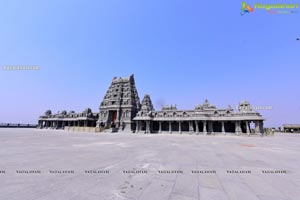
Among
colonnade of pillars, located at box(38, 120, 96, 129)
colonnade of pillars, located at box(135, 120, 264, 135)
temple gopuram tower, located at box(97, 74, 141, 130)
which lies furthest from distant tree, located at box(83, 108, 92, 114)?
colonnade of pillars, located at box(135, 120, 264, 135)

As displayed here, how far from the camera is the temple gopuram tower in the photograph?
4960cm

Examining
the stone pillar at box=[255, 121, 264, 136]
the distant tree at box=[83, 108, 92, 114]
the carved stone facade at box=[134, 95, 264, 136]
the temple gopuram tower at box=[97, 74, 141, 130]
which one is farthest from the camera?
the distant tree at box=[83, 108, 92, 114]

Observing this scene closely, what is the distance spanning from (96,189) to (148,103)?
52.1 metres

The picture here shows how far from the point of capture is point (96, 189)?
11.5 ft

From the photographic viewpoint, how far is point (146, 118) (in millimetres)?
42594

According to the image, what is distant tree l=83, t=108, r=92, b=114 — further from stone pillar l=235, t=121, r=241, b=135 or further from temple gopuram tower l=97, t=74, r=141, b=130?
stone pillar l=235, t=121, r=241, b=135

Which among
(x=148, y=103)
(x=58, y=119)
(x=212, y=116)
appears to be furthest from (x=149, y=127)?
(x=58, y=119)

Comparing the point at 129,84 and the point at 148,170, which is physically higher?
the point at 129,84

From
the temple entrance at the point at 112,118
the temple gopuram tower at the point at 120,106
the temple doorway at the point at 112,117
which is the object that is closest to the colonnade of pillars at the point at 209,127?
the temple gopuram tower at the point at 120,106

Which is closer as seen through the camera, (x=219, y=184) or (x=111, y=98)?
(x=219, y=184)

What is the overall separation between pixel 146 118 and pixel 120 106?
46.6 ft

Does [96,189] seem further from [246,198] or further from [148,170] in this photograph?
[246,198]

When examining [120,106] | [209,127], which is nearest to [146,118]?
[120,106]

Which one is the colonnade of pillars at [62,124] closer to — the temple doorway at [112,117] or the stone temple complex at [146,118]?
the stone temple complex at [146,118]
